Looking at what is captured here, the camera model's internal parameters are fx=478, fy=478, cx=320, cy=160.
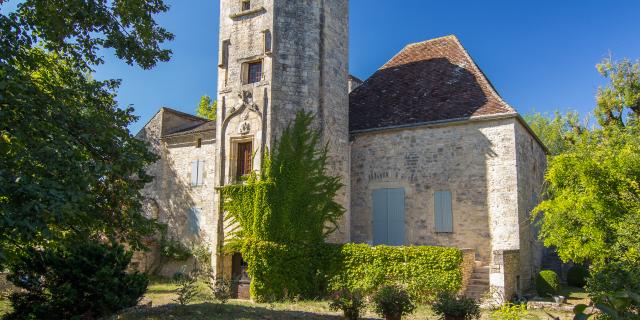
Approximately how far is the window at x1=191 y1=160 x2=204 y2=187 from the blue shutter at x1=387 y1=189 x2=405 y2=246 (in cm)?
837

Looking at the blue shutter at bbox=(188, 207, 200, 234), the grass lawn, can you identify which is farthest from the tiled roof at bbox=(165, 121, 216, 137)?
the grass lawn

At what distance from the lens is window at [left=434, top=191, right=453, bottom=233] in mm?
14234

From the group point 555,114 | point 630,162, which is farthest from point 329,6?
point 555,114

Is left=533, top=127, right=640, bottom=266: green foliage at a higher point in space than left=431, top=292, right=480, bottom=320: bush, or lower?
higher

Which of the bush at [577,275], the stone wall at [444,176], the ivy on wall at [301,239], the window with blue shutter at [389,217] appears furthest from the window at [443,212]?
the bush at [577,275]

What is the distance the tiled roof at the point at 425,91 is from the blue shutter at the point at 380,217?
2.28 meters

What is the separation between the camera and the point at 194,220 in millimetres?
19500

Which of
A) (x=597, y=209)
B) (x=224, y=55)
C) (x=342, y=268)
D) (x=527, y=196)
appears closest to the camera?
(x=597, y=209)

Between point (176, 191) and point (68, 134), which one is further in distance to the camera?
point (176, 191)

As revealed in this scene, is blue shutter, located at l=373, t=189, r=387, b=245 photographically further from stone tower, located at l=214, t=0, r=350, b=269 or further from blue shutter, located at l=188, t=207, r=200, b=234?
blue shutter, located at l=188, t=207, r=200, b=234

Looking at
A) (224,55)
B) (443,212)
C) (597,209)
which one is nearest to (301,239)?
(443,212)

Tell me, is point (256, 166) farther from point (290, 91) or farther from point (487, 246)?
point (487, 246)

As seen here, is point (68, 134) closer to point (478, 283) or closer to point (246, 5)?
point (246, 5)

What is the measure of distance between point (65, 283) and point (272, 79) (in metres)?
8.07
